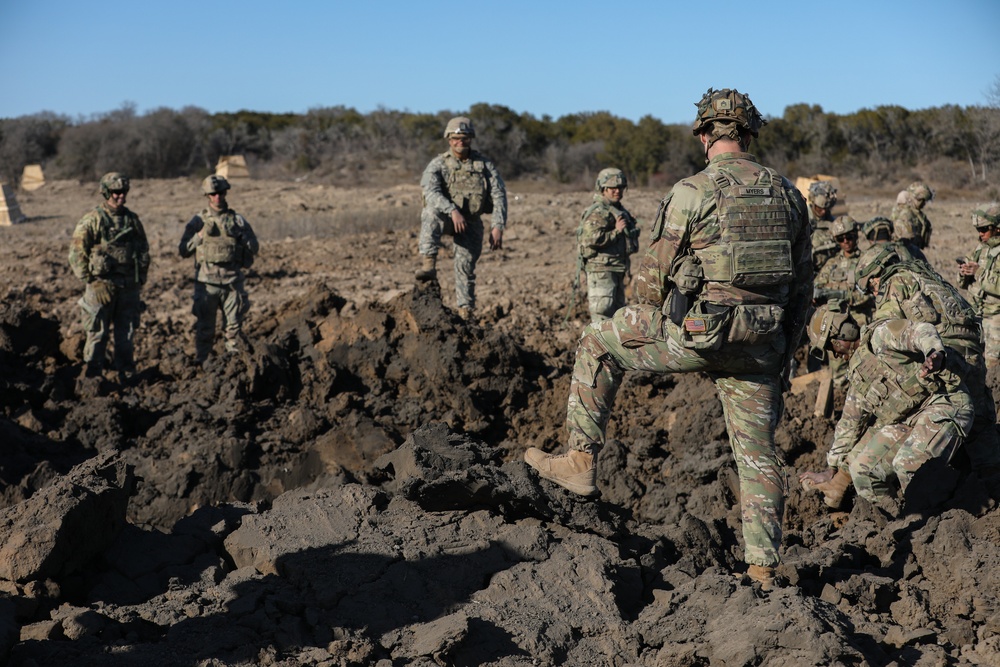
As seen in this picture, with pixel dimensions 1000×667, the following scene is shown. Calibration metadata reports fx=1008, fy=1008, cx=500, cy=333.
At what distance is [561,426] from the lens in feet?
26.6

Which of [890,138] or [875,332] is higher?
[890,138]

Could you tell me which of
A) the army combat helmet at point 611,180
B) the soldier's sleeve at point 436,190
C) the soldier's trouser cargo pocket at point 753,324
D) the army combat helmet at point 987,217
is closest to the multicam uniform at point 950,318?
the soldier's trouser cargo pocket at point 753,324

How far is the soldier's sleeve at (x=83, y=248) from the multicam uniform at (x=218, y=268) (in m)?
0.86

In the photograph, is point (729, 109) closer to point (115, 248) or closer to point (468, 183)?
point (468, 183)

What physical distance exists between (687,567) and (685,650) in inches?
33.1

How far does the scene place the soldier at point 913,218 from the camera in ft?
29.0

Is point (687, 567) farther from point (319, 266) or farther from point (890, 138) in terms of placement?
point (890, 138)

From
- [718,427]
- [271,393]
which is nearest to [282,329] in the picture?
[271,393]

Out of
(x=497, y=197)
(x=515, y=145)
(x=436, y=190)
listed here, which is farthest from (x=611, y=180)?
(x=515, y=145)

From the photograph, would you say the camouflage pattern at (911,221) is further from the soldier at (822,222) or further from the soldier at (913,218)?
the soldier at (822,222)

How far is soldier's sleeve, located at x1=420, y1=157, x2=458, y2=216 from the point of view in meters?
10.5

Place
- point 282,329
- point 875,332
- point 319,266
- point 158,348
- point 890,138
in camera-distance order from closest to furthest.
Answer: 1. point 875,332
2. point 282,329
3. point 158,348
4. point 319,266
5. point 890,138

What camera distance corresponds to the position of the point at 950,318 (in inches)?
233

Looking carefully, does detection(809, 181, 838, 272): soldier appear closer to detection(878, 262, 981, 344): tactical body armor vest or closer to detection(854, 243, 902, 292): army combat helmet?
detection(854, 243, 902, 292): army combat helmet
